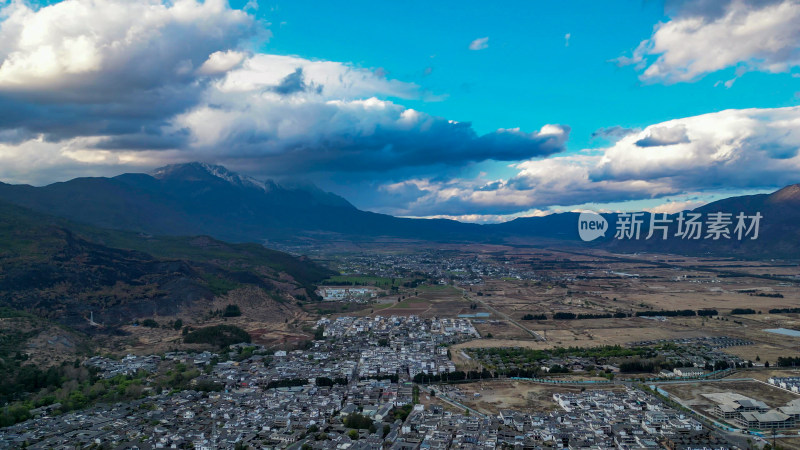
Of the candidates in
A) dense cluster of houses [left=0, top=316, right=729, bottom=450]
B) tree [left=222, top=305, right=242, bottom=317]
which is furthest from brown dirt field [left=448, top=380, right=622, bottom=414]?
tree [left=222, top=305, right=242, bottom=317]


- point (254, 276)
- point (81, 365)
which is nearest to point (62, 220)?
point (254, 276)

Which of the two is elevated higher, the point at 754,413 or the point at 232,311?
the point at 754,413

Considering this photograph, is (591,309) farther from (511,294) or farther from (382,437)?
(382,437)

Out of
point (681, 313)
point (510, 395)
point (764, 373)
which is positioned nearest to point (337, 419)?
point (510, 395)

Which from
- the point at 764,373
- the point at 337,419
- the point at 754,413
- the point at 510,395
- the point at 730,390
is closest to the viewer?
the point at 754,413

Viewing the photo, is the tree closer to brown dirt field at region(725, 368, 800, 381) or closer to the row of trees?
the row of trees

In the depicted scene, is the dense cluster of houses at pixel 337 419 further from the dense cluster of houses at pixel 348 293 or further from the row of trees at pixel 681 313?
the dense cluster of houses at pixel 348 293

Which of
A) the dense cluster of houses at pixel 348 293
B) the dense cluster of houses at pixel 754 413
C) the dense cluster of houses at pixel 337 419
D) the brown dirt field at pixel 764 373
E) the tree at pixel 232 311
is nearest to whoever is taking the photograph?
the dense cluster of houses at pixel 337 419

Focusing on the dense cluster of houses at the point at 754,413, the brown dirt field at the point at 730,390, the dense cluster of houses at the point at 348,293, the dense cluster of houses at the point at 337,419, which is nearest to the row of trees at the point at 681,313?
the brown dirt field at the point at 730,390

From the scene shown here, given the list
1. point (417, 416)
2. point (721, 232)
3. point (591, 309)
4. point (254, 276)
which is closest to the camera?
point (417, 416)

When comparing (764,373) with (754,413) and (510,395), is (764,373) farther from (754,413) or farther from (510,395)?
(510,395)

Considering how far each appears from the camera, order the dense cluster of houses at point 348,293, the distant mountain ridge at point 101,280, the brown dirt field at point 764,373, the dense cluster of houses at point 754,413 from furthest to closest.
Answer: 1. the dense cluster of houses at point 348,293
2. the distant mountain ridge at point 101,280
3. the brown dirt field at point 764,373
4. the dense cluster of houses at point 754,413
